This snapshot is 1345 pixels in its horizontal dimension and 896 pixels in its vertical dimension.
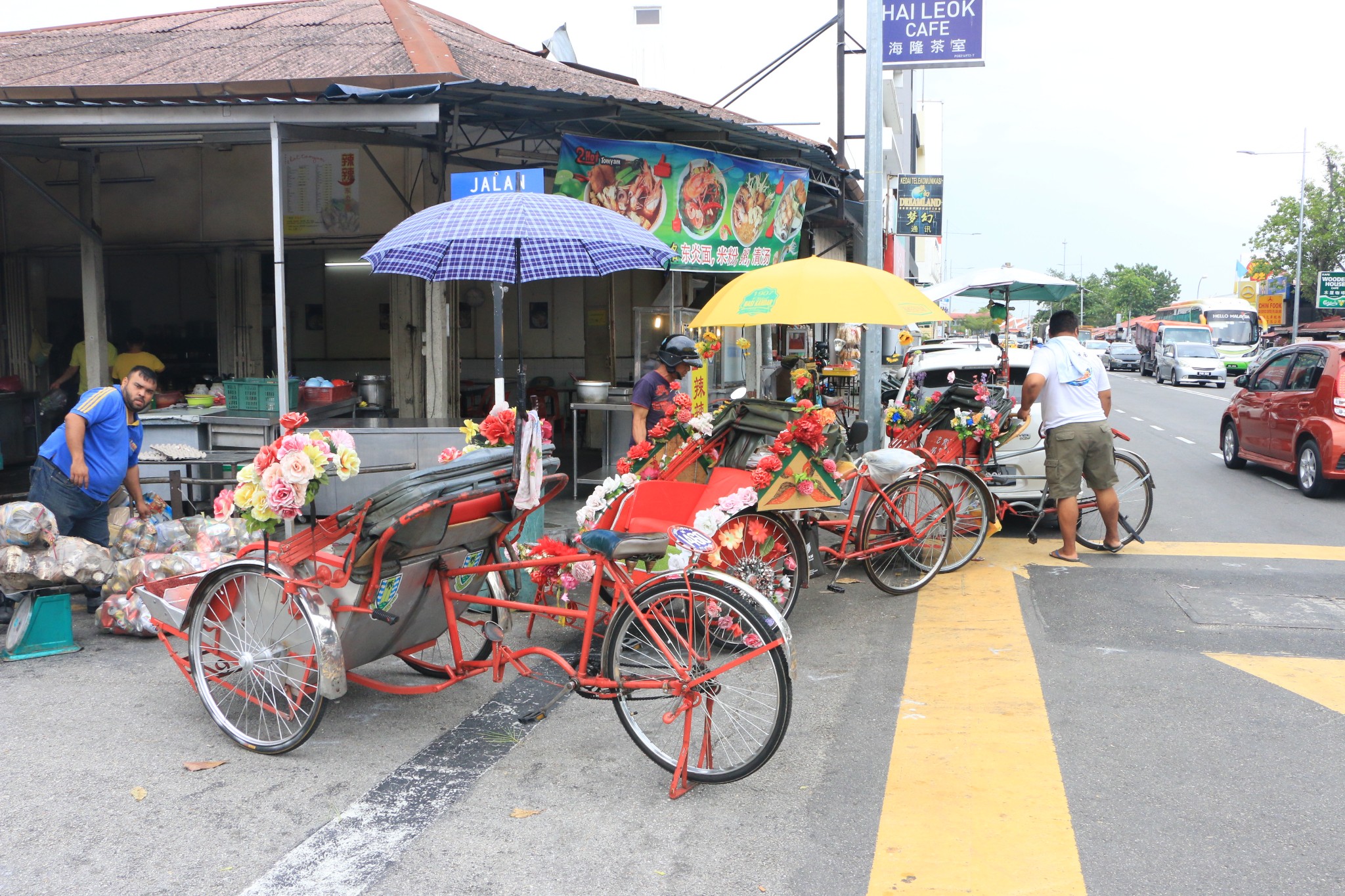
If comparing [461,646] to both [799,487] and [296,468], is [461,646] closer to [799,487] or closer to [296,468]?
[296,468]

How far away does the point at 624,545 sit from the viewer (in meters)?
4.17

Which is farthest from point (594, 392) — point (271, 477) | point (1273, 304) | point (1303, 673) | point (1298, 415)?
point (1273, 304)

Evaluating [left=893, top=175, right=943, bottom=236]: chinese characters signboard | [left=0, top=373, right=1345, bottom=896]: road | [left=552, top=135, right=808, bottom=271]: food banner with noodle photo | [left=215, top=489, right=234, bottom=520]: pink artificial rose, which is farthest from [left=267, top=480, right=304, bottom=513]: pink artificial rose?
[left=893, top=175, right=943, bottom=236]: chinese characters signboard

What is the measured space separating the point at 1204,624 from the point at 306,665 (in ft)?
17.4

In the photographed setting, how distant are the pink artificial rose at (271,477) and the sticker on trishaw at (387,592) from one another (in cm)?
61

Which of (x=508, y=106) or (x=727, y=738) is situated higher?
(x=508, y=106)

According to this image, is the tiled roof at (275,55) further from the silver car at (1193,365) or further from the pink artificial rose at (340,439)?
the silver car at (1193,365)

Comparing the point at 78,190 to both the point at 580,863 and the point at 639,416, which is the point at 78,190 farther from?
the point at 580,863

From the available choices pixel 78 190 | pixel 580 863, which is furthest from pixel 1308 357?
pixel 78 190

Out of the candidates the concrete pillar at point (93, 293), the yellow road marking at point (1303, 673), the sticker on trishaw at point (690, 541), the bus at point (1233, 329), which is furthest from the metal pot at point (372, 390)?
the bus at point (1233, 329)

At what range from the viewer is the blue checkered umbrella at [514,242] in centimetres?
496

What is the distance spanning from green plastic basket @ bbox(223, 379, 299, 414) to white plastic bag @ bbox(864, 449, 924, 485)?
220 inches

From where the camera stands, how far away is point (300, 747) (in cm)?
461

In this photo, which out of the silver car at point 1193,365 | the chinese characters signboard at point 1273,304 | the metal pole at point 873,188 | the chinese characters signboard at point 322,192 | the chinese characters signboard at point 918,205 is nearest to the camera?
the metal pole at point 873,188
